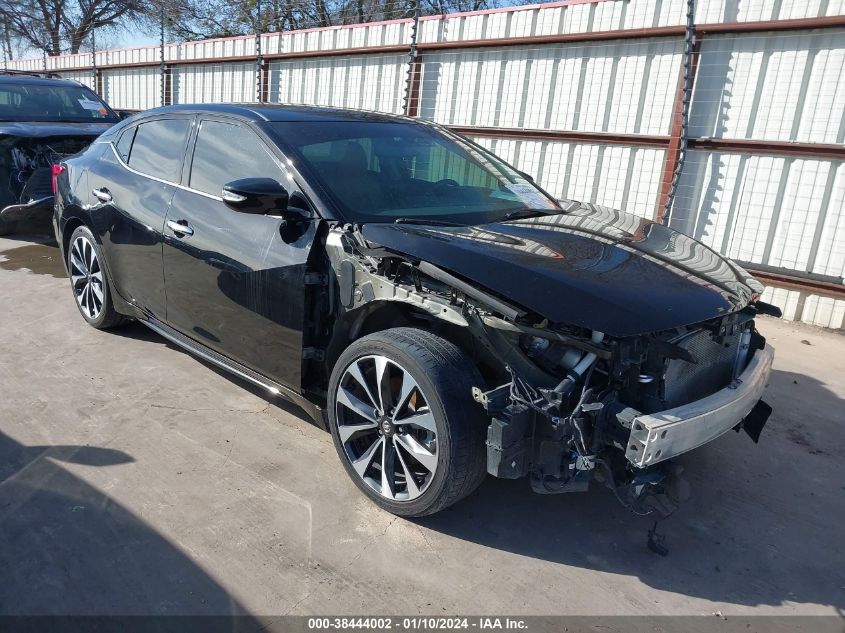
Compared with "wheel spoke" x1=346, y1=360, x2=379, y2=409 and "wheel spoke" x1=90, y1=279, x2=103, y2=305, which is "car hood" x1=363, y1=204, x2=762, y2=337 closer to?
"wheel spoke" x1=346, y1=360, x2=379, y2=409

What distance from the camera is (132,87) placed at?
15789mm

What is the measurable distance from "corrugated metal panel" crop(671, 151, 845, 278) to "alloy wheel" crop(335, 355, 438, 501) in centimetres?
523

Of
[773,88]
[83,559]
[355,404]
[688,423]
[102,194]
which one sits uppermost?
[773,88]

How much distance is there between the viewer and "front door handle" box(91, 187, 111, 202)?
449cm

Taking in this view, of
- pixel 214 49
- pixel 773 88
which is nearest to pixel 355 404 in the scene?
pixel 773 88

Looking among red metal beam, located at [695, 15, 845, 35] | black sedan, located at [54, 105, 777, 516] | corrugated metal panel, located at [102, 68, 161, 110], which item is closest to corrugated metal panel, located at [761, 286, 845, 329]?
red metal beam, located at [695, 15, 845, 35]

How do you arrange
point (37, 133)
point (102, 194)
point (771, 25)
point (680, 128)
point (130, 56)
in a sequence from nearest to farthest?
point (102, 194) → point (771, 25) → point (680, 128) → point (37, 133) → point (130, 56)

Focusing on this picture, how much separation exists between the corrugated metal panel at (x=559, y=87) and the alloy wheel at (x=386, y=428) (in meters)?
5.53

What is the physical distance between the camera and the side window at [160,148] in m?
4.01

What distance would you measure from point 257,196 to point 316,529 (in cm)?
156

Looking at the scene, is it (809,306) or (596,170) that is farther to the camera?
(596,170)

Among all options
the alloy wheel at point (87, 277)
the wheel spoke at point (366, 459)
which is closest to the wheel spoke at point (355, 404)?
the wheel spoke at point (366, 459)

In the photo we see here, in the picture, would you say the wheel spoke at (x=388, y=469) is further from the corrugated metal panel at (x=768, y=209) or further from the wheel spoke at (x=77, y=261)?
the corrugated metal panel at (x=768, y=209)

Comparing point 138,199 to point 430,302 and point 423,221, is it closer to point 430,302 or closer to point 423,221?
point 423,221
